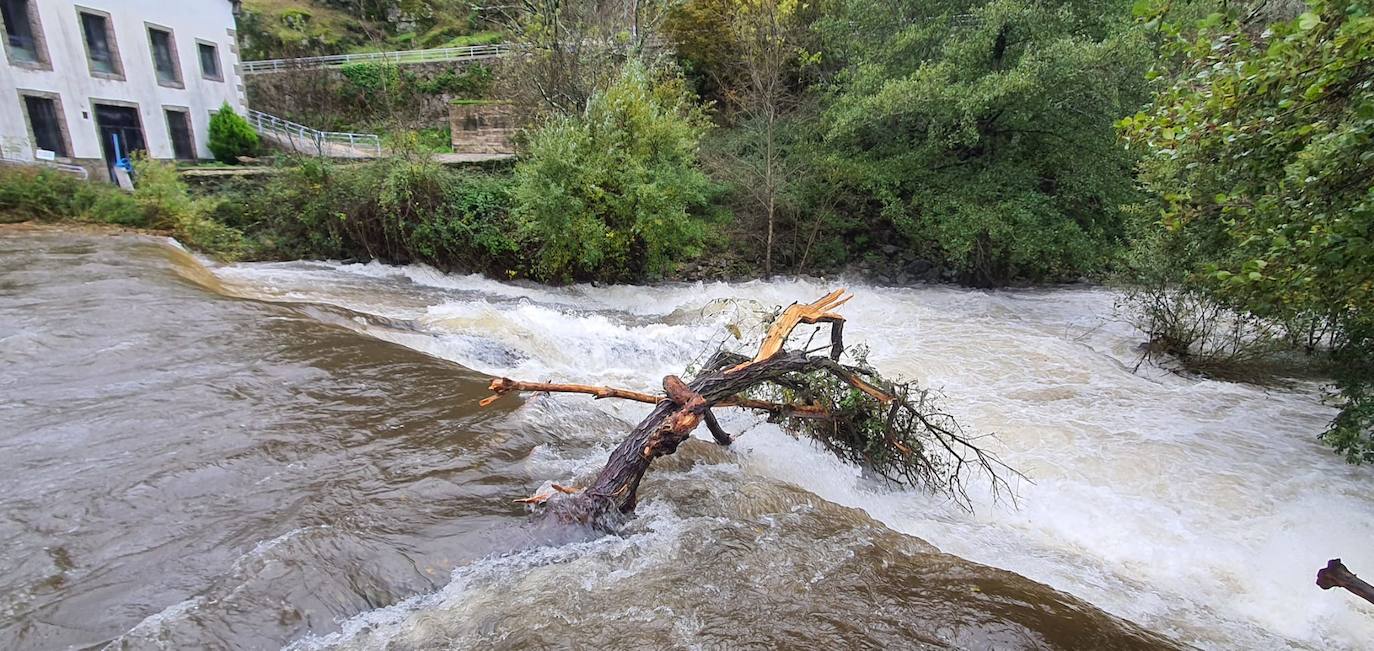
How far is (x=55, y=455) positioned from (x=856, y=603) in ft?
19.0

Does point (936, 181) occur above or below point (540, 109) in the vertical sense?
below

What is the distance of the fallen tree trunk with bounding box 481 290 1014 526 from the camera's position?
14.3 feet

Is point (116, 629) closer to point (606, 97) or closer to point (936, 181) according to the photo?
point (606, 97)

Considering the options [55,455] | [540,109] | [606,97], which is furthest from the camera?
[540,109]

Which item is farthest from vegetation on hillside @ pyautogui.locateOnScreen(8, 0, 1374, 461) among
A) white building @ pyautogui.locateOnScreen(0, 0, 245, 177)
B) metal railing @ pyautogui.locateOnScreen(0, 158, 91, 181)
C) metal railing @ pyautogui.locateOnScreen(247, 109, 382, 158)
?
white building @ pyautogui.locateOnScreen(0, 0, 245, 177)

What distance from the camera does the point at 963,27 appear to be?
13688mm

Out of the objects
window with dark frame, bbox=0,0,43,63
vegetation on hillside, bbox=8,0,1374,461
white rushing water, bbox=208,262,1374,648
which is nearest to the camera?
white rushing water, bbox=208,262,1374,648

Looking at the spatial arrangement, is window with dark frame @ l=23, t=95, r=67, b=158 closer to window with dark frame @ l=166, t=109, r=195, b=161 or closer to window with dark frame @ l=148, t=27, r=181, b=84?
window with dark frame @ l=166, t=109, r=195, b=161

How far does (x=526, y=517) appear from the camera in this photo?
4418mm

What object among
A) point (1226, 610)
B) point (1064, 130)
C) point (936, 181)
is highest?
point (1064, 130)

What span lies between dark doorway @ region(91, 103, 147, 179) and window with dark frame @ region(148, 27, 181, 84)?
6.07ft

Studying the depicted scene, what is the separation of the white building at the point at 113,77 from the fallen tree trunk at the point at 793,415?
1806cm

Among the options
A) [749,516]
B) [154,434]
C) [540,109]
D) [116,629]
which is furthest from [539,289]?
[116,629]

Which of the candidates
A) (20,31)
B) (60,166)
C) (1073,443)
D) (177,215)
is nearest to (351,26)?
(20,31)
